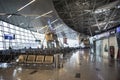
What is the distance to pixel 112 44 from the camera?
60.6ft

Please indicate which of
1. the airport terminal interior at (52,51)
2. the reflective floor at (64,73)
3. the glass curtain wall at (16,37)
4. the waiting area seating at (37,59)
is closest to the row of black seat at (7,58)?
the airport terminal interior at (52,51)

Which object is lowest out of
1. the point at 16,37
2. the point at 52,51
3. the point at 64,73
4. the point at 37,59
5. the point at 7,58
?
the point at 64,73

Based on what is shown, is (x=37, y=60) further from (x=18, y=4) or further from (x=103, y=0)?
(x=103, y=0)

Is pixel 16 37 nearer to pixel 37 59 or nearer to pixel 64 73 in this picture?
Answer: pixel 37 59

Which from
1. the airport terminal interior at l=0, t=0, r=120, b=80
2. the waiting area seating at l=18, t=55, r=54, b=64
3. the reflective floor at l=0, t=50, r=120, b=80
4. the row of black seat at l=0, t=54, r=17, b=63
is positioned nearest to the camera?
the reflective floor at l=0, t=50, r=120, b=80

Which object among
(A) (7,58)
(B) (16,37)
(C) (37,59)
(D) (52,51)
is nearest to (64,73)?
(C) (37,59)

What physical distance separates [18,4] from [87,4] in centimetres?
956

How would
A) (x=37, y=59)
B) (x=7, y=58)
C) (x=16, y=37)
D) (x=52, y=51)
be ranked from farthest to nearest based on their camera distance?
(x=16, y=37) → (x=52, y=51) → (x=7, y=58) → (x=37, y=59)

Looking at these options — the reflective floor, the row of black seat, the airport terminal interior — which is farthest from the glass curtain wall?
the reflective floor

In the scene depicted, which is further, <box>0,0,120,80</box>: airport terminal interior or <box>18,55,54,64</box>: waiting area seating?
<box>18,55,54,64</box>: waiting area seating

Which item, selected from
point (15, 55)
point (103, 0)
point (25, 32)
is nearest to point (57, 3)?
point (103, 0)

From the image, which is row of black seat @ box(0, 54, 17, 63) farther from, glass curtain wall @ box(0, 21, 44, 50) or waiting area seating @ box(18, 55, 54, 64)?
glass curtain wall @ box(0, 21, 44, 50)

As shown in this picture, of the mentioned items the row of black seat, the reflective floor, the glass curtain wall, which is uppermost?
the glass curtain wall

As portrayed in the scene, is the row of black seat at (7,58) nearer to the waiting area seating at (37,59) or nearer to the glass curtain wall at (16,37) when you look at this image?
the waiting area seating at (37,59)
